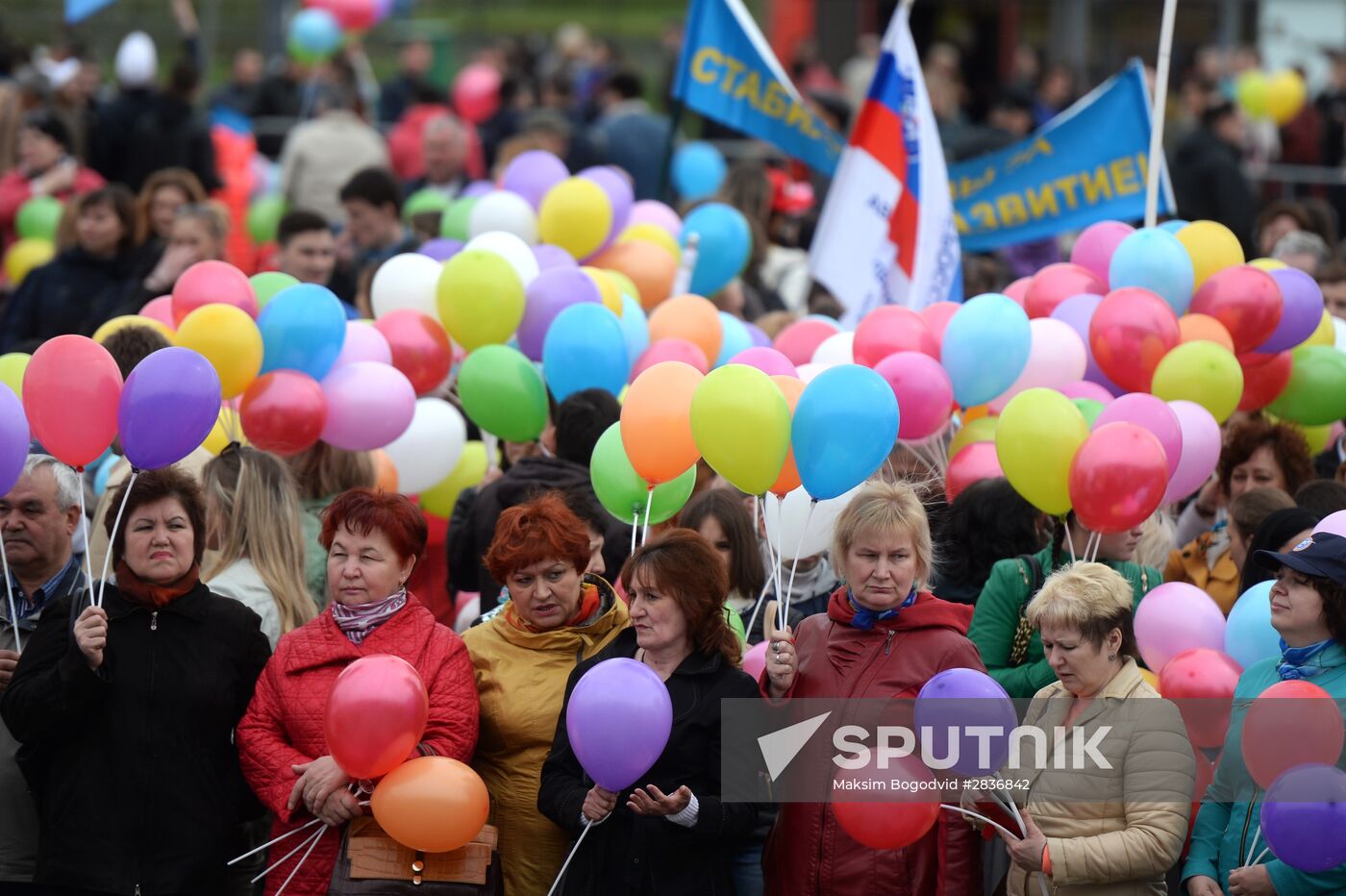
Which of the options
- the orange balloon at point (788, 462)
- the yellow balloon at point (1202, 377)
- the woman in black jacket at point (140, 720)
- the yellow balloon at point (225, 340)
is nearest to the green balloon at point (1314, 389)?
the yellow balloon at point (1202, 377)

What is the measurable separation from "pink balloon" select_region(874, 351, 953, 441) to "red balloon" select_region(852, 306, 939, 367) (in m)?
0.18

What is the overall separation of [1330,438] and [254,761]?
14.0 feet

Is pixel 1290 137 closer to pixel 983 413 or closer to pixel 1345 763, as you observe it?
pixel 983 413

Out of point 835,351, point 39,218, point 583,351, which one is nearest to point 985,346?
point 835,351

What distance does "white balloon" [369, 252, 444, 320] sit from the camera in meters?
6.82

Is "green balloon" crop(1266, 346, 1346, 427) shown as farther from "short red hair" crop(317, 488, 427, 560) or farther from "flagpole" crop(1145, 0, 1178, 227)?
"short red hair" crop(317, 488, 427, 560)

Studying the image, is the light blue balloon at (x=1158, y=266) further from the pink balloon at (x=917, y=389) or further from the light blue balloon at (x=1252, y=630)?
the light blue balloon at (x=1252, y=630)

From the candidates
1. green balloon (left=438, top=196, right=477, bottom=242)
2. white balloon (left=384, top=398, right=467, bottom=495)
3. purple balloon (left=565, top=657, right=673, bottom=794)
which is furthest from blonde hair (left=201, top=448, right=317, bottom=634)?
green balloon (left=438, top=196, right=477, bottom=242)

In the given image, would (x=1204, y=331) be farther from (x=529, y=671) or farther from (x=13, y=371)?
(x=13, y=371)

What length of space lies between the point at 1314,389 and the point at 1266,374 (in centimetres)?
17

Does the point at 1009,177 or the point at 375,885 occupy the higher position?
the point at 1009,177

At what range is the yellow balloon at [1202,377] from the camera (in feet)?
19.0

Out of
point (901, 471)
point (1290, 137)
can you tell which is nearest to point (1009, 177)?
point (901, 471)

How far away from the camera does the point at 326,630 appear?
4715 mm
